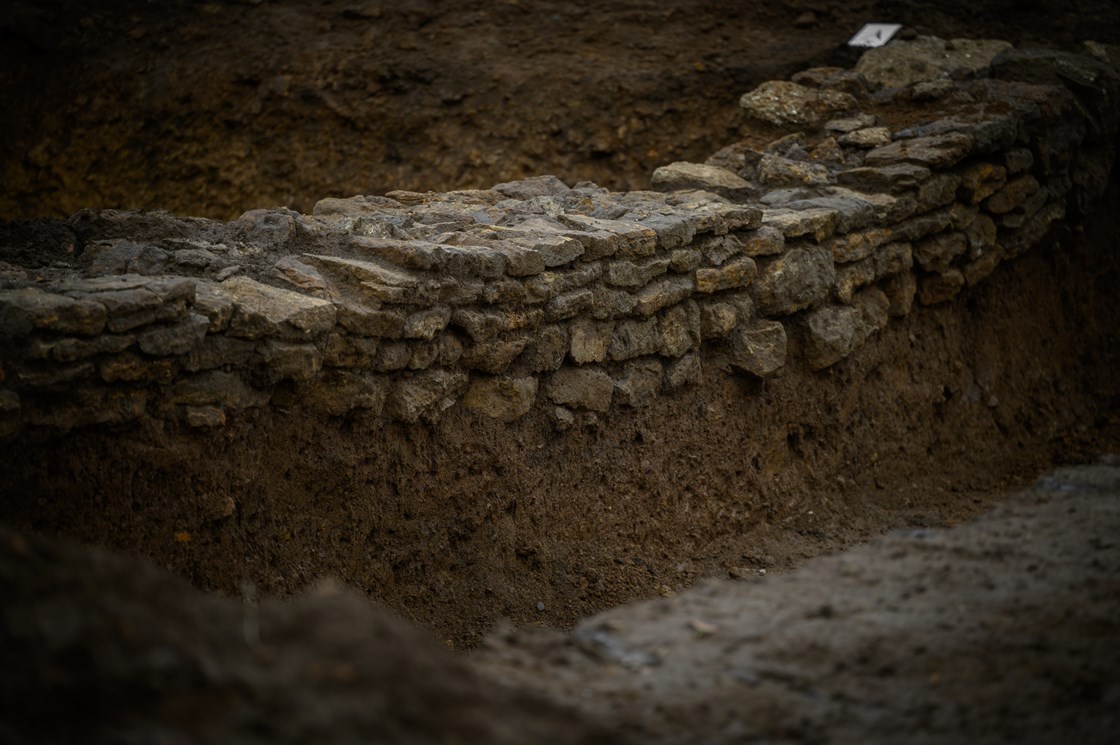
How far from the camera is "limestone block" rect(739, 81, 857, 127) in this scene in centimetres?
625

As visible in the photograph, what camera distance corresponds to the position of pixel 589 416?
4320 mm

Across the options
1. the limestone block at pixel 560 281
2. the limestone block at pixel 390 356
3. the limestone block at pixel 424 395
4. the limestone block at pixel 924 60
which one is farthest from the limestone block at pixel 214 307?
the limestone block at pixel 924 60

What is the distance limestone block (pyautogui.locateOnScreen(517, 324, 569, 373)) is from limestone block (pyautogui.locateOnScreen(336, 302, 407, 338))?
0.64m

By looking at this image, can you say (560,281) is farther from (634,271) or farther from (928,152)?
(928,152)

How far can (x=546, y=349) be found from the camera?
4.09 metres

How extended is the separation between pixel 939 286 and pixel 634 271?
2.20m

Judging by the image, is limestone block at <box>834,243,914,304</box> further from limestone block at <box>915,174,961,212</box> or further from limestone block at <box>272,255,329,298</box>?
limestone block at <box>272,255,329,298</box>

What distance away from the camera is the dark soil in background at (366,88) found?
8.37 m

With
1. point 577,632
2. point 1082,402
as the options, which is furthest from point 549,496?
point 1082,402

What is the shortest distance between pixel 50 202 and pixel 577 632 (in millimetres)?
8190

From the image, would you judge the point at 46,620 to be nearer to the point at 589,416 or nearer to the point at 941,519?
the point at 589,416

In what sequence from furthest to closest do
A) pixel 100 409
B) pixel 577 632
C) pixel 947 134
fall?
pixel 947 134 < pixel 100 409 < pixel 577 632

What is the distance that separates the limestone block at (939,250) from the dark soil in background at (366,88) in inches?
121

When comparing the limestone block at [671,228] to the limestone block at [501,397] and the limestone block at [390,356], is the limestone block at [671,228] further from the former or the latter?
the limestone block at [390,356]
